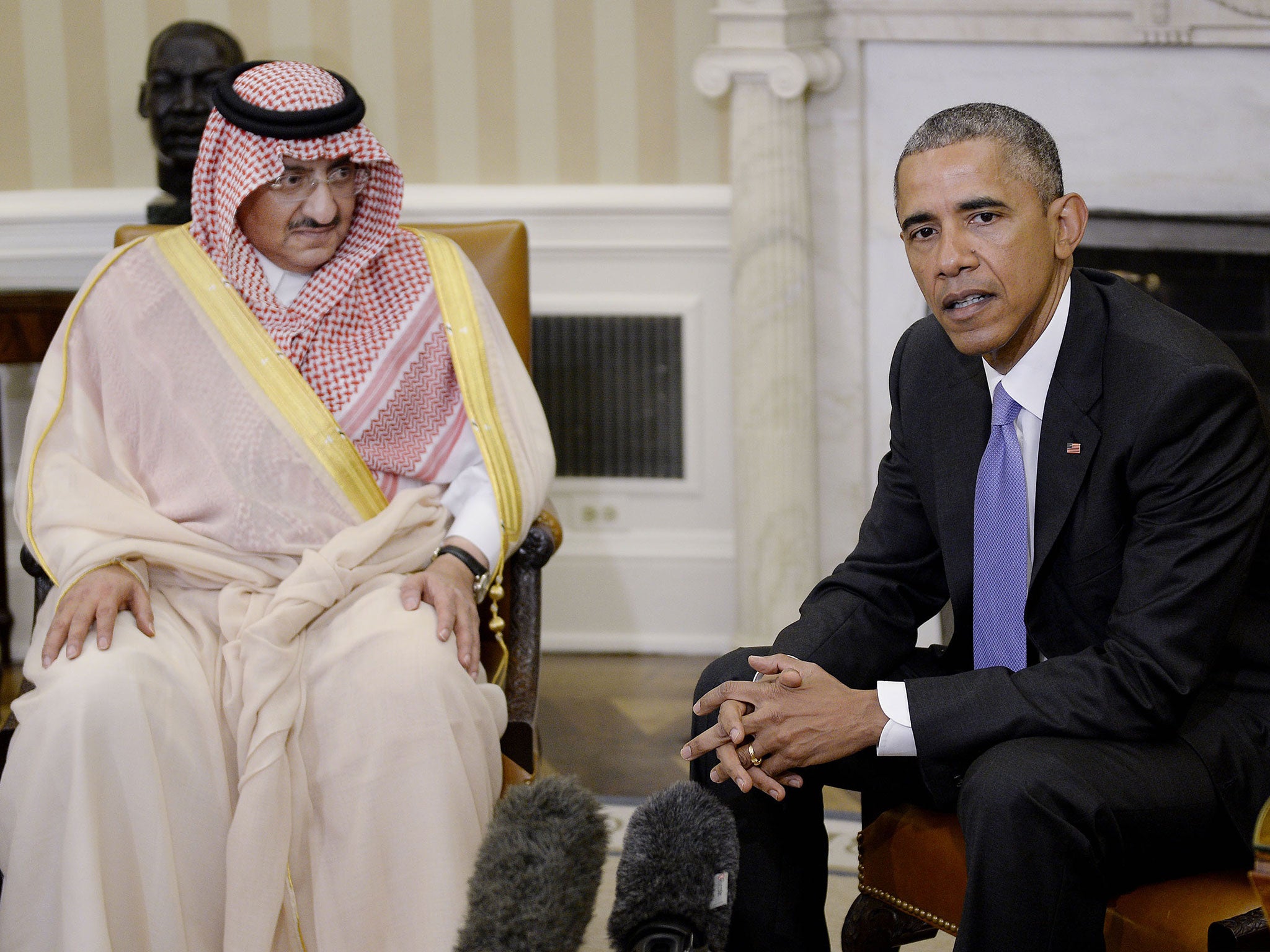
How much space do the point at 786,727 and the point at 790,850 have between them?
190 millimetres

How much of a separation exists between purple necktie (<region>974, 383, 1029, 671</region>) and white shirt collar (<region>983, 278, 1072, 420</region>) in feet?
0.06

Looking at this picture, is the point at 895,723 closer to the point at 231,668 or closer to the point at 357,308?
the point at 231,668

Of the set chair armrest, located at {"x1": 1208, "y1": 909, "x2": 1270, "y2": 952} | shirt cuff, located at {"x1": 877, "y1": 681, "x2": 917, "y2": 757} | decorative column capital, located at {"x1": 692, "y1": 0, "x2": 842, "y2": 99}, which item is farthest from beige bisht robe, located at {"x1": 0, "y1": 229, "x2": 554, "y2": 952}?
decorative column capital, located at {"x1": 692, "y1": 0, "x2": 842, "y2": 99}


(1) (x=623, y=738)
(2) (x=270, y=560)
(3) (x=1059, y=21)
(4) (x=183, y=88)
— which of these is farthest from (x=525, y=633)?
(3) (x=1059, y=21)

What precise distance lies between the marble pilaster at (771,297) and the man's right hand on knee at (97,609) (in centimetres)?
189

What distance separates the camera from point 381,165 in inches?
95.0

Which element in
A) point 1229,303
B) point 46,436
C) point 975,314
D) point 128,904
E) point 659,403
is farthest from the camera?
point 659,403

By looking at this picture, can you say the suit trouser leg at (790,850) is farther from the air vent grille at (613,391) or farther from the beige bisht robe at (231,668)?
the air vent grille at (613,391)

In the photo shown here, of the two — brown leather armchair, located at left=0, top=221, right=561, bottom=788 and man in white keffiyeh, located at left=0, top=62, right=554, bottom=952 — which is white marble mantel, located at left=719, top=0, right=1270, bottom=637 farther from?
man in white keffiyeh, located at left=0, top=62, right=554, bottom=952

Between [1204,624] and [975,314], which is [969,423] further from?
[1204,624]

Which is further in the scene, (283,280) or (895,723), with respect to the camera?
(283,280)

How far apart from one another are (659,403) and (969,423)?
6.71 feet

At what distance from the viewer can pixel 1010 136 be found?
1686 millimetres

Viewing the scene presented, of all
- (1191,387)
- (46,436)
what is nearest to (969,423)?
(1191,387)
